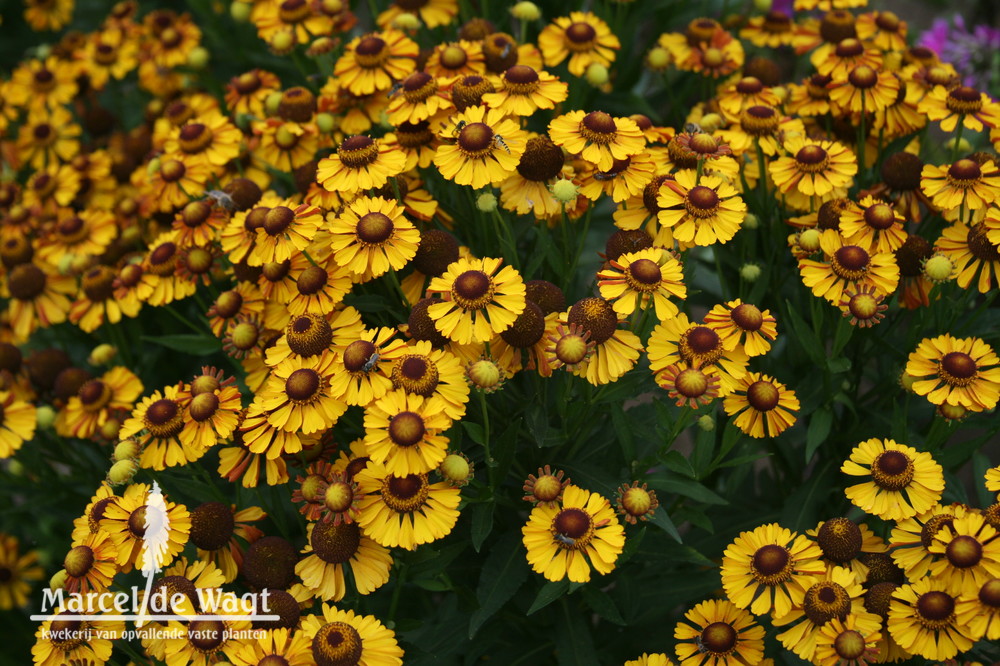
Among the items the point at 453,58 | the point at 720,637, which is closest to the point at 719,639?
the point at 720,637

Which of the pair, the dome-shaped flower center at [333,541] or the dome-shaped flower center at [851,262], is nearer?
the dome-shaped flower center at [333,541]

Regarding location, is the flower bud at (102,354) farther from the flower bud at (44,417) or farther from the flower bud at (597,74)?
the flower bud at (597,74)

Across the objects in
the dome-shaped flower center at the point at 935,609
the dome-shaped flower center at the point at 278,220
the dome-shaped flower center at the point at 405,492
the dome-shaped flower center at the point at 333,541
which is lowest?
the dome-shaped flower center at the point at 935,609

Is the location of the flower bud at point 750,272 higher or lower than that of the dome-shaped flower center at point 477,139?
lower

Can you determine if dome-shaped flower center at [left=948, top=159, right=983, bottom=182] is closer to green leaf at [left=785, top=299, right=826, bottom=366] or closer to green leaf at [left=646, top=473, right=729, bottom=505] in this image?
green leaf at [left=785, top=299, right=826, bottom=366]

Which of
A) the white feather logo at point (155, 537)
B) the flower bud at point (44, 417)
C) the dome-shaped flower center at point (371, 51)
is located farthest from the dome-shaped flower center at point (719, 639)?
the flower bud at point (44, 417)

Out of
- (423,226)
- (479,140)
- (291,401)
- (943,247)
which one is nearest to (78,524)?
(291,401)

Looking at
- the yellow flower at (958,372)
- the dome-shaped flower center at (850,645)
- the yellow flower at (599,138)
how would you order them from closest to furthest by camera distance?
the dome-shaped flower center at (850,645) → the yellow flower at (958,372) → the yellow flower at (599,138)

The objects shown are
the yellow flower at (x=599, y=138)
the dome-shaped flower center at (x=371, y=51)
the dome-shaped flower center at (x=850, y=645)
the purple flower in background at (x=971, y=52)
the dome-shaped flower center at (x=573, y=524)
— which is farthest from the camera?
the purple flower in background at (x=971, y=52)
